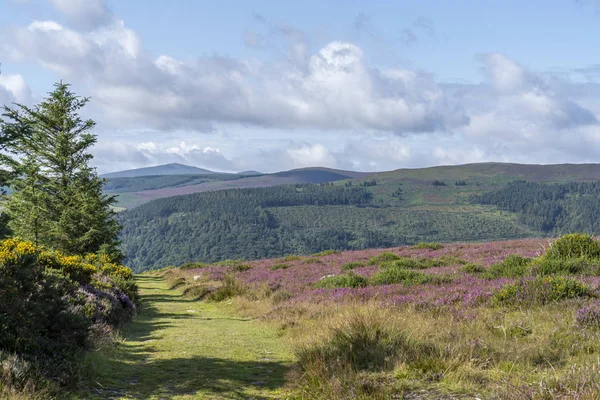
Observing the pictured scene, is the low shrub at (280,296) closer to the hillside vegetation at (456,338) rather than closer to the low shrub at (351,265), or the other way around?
the hillside vegetation at (456,338)

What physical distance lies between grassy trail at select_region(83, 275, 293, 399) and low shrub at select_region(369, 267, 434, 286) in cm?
487

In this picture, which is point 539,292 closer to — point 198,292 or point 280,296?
point 280,296

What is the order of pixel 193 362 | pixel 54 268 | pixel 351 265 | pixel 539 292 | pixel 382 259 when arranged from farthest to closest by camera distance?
pixel 382 259, pixel 351 265, pixel 54 268, pixel 539 292, pixel 193 362

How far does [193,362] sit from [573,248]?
14243mm

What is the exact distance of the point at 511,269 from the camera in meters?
15.3

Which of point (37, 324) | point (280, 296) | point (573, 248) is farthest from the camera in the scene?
point (280, 296)

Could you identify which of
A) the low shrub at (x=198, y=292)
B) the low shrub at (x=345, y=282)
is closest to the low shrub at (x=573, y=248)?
the low shrub at (x=345, y=282)

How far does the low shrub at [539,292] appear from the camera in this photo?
34.6ft

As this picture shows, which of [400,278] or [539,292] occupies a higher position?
[539,292]

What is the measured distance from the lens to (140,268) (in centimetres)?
19425

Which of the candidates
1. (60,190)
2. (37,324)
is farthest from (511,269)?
(60,190)

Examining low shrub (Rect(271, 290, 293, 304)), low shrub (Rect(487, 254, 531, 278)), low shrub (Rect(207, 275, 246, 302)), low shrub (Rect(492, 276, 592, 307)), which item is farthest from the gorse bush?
low shrub (Rect(487, 254, 531, 278))

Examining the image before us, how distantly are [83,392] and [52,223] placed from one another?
25.5 m

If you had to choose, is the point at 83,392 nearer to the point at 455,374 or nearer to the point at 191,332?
the point at 455,374
